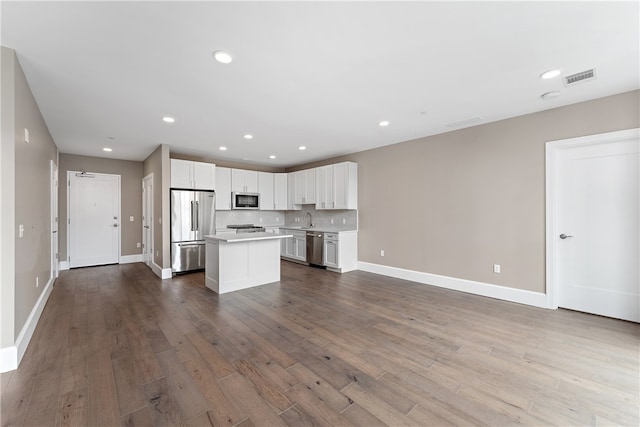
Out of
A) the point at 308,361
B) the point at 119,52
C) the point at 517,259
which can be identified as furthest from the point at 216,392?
the point at 517,259

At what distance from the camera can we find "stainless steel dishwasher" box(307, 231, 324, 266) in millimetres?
5973

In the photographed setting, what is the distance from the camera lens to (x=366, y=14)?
1762mm

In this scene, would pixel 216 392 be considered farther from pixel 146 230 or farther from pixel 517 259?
pixel 146 230

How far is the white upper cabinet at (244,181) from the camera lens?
678 centimetres

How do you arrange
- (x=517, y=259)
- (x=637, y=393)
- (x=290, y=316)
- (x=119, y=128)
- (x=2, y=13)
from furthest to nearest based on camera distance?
(x=119, y=128) → (x=517, y=259) → (x=290, y=316) → (x=637, y=393) → (x=2, y=13)

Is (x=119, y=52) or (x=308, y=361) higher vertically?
(x=119, y=52)

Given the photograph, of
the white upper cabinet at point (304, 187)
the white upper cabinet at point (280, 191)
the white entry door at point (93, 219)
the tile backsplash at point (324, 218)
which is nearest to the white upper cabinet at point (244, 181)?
the white upper cabinet at point (280, 191)

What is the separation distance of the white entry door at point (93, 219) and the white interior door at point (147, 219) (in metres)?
0.55

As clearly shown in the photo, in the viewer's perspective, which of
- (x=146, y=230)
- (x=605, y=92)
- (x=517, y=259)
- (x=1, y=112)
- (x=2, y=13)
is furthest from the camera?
(x=146, y=230)

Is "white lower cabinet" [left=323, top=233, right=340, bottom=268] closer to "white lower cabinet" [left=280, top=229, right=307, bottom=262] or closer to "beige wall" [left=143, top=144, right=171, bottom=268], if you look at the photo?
"white lower cabinet" [left=280, top=229, right=307, bottom=262]

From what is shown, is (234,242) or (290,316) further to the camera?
(234,242)

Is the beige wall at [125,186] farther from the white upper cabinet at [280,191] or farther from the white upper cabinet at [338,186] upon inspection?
the white upper cabinet at [338,186]

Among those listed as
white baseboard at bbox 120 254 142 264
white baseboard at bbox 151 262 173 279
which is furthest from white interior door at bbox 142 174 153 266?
white baseboard at bbox 151 262 173 279

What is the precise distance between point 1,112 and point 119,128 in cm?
216
